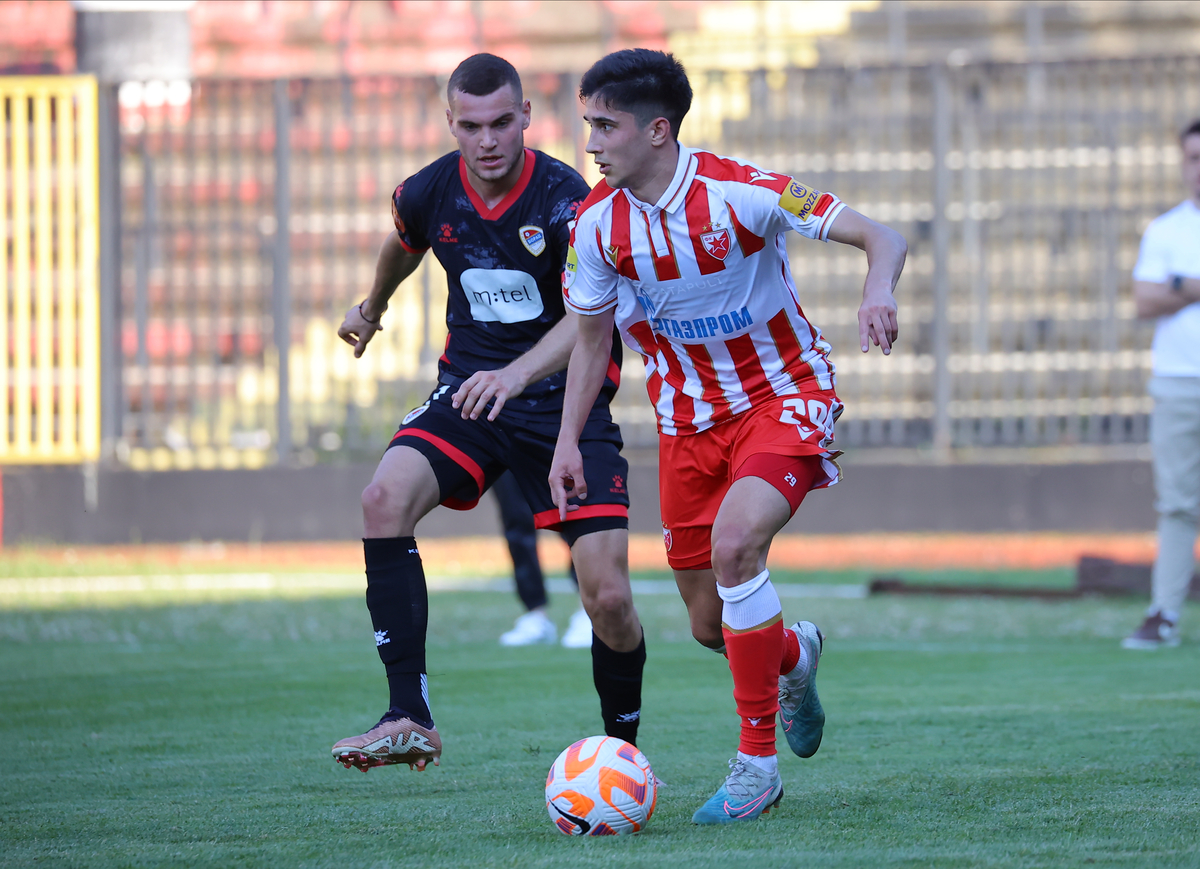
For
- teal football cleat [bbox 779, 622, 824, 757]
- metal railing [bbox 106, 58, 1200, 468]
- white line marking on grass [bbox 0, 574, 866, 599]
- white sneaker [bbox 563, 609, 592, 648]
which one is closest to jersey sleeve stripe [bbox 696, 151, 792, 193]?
teal football cleat [bbox 779, 622, 824, 757]

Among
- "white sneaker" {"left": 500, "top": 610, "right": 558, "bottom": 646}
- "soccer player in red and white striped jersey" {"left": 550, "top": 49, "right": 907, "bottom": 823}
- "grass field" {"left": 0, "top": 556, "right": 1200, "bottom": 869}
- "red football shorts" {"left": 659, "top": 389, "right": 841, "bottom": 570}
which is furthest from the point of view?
"white sneaker" {"left": 500, "top": 610, "right": 558, "bottom": 646}

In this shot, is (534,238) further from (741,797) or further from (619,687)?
(741,797)

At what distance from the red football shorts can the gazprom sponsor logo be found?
242 mm

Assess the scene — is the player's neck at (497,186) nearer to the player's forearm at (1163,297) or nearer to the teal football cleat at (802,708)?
the teal football cleat at (802,708)

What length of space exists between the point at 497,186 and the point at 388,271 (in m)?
0.59

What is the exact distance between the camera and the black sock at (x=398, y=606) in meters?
4.25

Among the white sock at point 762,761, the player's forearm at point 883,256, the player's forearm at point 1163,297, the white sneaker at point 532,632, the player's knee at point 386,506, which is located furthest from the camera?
the white sneaker at point 532,632

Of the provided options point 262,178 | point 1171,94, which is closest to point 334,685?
point 262,178

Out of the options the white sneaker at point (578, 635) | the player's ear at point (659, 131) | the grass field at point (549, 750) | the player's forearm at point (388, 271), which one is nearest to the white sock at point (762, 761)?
the grass field at point (549, 750)

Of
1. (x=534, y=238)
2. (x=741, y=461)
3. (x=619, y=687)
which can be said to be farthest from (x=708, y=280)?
(x=619, y=687)

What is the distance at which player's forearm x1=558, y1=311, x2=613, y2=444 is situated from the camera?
14.1ft

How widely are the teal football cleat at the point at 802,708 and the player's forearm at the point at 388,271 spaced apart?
5.98ft

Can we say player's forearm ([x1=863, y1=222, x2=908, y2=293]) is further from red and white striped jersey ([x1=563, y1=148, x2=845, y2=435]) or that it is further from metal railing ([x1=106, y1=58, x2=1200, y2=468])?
metal railing ([x1=106, y1=58, x2=1200, y2=468])

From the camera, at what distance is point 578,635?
7742mm
